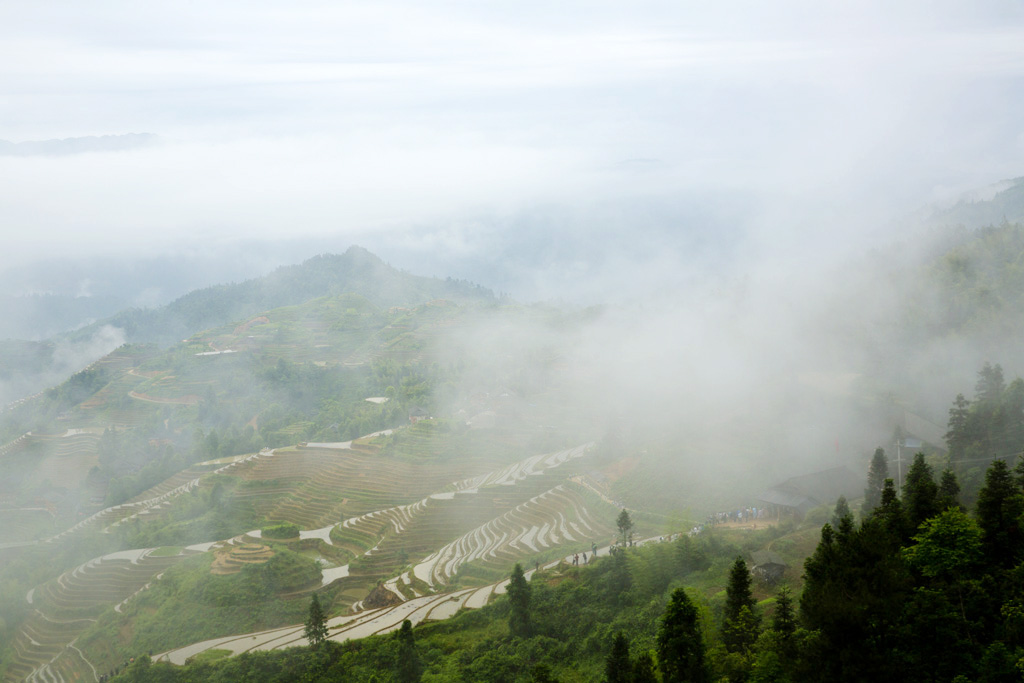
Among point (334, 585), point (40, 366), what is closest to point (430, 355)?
point (334, 585)

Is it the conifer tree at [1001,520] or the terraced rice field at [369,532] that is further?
the terraced rice field at [369,532]

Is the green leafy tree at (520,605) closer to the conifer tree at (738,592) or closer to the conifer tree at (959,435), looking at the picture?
the conifer tree at (738,592)

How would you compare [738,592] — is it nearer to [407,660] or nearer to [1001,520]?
[1001,520]

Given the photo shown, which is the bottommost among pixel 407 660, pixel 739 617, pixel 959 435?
pixel 407 660

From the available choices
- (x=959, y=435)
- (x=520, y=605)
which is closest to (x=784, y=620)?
(x=520, y=605)

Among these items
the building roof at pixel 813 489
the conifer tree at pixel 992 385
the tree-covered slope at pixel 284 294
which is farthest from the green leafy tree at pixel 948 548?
the tree-covered slope at pixel 284 294

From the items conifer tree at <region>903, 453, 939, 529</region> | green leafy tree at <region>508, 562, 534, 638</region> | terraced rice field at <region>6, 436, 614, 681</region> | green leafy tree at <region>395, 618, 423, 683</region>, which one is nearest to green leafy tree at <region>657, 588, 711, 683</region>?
conifer tree at <region>903, 453, 939, 529</region>
